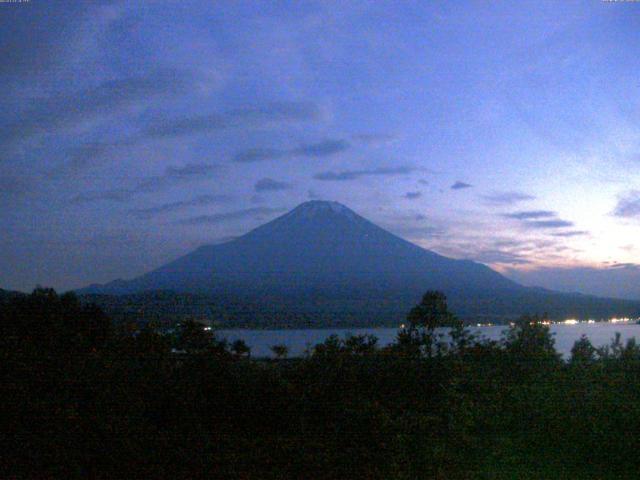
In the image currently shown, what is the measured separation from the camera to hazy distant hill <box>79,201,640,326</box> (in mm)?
28375

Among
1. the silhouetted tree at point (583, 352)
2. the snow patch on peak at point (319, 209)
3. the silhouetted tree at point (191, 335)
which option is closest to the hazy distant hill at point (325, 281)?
the snow patch on peak at point (319, 209)

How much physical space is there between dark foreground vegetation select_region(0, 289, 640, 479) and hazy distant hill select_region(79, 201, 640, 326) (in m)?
16.2

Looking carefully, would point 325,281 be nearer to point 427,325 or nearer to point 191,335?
point 191,335

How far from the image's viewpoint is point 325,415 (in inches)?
209

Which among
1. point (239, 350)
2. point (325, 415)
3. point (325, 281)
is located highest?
point (325, 281)

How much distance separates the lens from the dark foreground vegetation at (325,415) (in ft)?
16.0

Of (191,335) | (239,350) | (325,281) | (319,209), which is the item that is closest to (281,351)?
(239,350)

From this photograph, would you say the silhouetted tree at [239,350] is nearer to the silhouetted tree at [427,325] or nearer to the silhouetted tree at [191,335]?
the silhouetted tree at [191,335]

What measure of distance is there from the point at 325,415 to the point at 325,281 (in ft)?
141

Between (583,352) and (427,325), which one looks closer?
(583,352)

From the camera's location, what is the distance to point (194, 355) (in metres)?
6.06

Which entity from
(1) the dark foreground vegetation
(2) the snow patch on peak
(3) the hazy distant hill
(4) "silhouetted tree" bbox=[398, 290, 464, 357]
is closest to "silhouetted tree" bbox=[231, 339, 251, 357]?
(1) the dark foreground vegetation

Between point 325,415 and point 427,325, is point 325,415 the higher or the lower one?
the lower one

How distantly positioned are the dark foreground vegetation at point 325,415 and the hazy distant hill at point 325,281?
16182 millimetres
